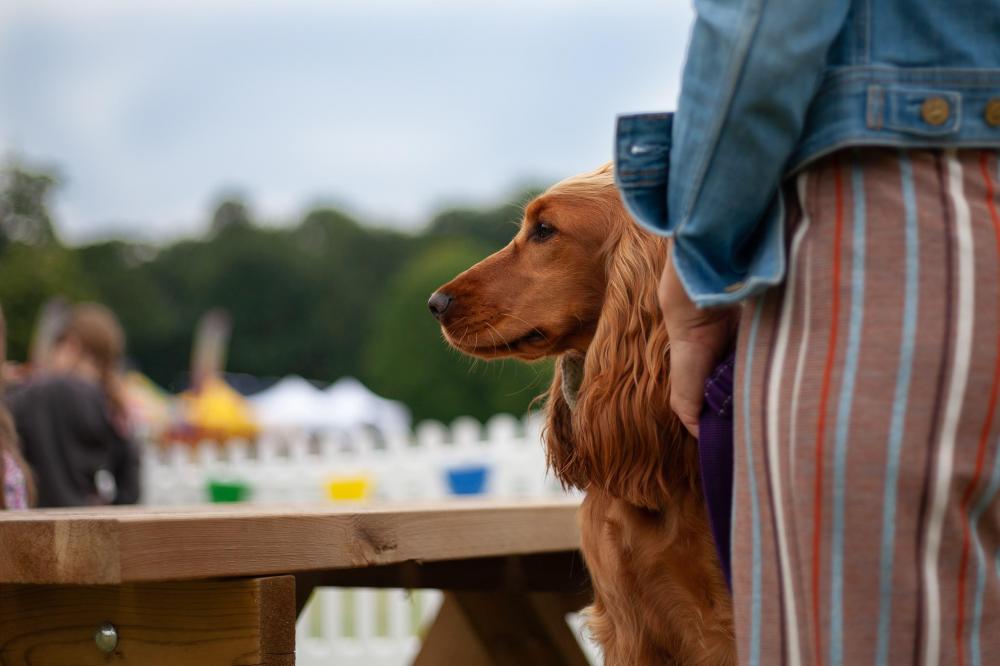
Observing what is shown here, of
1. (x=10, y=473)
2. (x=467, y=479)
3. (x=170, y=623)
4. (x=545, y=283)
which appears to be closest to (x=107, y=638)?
(x=170, y=623)

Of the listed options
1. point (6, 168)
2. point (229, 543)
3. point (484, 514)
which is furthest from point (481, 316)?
point (6, 168)

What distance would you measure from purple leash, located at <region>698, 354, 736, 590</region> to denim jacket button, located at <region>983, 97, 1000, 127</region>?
1.29 ft

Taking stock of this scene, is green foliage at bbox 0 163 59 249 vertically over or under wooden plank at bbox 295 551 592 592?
under

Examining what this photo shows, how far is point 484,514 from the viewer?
245cm

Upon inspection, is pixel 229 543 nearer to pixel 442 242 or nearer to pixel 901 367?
pixel 901 367

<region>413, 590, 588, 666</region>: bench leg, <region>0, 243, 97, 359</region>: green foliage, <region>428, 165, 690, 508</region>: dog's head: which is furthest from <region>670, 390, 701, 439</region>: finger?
<region>0, 243, 97, 359</region>: green foliage

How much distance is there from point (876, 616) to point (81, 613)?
126 cm

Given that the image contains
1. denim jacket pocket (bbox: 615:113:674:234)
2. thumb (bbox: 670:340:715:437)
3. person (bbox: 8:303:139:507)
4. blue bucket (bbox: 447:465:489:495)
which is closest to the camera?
denim jacket pocket (bbox: 615:113:674:234)

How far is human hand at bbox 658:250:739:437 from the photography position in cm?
143

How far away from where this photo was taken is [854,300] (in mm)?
1214

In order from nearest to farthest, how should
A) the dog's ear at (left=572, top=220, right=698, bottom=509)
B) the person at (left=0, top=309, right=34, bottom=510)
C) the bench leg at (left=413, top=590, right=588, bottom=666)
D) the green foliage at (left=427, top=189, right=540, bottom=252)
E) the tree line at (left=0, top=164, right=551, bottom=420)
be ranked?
the dog's ear at (left=572, top=220, right=698, bottom=509) < the bench leg at (left=413, top=590, right=588, bottom=666) < the person at (left=0, top=309, right=34, bottom=510) < the tree line at (left=0, top=164, right=551, bottom=420) < the green foliage at (left=427, top=189, right=540, bottom=252)

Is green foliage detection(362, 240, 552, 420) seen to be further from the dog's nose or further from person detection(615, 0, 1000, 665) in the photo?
person detection(615, 0, 1000, 665)

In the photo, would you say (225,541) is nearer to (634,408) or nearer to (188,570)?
(188,570)

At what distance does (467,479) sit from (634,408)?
6.64 metres
